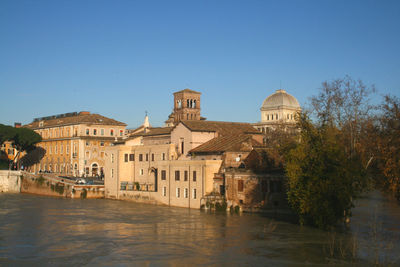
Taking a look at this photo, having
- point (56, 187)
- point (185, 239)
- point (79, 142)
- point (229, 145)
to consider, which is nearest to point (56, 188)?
point (56, 187)

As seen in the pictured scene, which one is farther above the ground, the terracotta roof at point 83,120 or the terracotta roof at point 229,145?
the terracotta roof at point 83,120

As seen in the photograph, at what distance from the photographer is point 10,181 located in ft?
243

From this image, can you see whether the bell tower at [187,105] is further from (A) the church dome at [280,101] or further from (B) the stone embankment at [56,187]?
(A) the church dome at [280,101]

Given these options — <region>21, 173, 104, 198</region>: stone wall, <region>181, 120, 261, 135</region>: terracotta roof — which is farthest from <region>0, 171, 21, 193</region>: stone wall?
<region>181, 120, 261, 135</region>: terracotta roof

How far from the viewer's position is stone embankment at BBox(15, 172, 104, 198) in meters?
63.2

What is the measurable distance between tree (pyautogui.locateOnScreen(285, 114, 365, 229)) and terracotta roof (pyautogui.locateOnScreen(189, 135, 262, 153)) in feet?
43.7

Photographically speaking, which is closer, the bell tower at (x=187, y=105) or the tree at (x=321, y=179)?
the tree at (x=321, y=179)

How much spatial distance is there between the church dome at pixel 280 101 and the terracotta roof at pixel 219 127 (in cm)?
5037

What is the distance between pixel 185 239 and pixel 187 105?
49.9 meters

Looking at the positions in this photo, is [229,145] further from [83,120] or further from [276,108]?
[276,108]

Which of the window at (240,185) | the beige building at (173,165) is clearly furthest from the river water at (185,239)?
the beige building at (173,165)

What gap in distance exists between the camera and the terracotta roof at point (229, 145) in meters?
50.2

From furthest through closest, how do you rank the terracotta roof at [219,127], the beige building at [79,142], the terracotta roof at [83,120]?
1. the terracotta roof at [83,120]
2. the beige building at [79,142]
3. the terracotta roof at [219,127]

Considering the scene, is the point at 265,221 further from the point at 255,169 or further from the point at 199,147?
the point at 199,147
